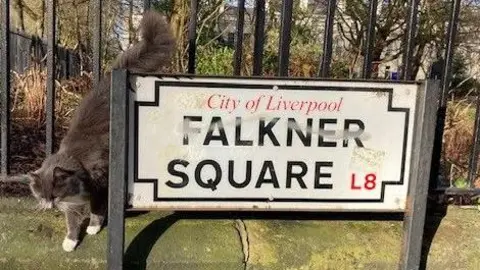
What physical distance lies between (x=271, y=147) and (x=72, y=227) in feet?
2.82

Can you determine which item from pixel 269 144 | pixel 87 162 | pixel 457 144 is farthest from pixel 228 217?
pixel 457 144

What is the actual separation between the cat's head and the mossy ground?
0.12m

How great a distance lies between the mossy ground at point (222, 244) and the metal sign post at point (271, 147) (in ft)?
0.64

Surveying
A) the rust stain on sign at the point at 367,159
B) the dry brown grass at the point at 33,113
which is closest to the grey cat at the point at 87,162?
the rust stain on sign at the point at 367,159

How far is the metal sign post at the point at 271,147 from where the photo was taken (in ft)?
7.05

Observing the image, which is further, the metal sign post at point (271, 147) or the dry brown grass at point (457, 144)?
the dry brown grass at point (457, 144)

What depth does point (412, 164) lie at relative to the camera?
230 centimetres

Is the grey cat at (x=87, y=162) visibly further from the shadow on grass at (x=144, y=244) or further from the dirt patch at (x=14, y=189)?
the dirt patch at (x=14, y=189)

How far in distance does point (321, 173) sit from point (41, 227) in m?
1.17

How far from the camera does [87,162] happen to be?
2.51 m

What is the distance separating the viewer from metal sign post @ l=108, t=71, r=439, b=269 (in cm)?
215

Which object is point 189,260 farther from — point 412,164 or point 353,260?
point 412,164

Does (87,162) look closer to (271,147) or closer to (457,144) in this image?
(271,147)

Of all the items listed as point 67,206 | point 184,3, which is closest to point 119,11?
point 184,3
